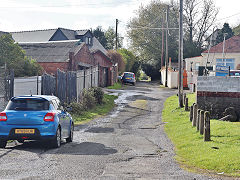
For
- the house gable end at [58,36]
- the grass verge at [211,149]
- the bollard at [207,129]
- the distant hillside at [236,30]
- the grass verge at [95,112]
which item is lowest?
the grass verge at [95,112]

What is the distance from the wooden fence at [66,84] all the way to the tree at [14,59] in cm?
249

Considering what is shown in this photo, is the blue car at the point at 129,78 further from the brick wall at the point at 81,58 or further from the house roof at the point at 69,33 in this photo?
→ the brick wall at the point at 81,58

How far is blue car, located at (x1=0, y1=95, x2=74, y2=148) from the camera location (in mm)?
11359

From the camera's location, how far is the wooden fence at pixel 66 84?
20062mm

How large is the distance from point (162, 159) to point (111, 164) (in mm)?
1591

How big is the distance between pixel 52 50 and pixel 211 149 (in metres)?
27.8

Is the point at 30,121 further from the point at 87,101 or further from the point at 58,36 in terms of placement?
the point at 58,36

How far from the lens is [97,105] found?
89.3 feet

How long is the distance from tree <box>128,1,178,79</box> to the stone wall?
4547 centimetres

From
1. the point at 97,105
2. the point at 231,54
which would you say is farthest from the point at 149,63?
the point at 97,105

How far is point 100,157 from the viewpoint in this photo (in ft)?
33.4

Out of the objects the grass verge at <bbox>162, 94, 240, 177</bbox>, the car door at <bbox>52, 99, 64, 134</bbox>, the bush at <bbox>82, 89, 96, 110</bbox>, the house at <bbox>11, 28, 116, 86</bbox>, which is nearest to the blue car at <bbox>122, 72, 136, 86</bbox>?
the house at <bbox>11, 28, 116, 86</bbox>

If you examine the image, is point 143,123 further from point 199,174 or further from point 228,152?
point 199,174

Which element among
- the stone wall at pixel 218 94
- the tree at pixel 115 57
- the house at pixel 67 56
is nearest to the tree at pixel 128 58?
the tree at pixel 115 57
